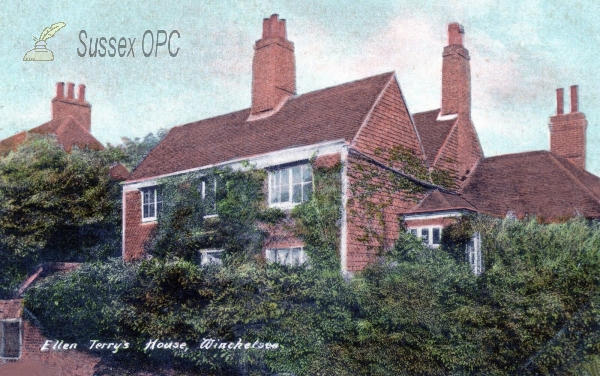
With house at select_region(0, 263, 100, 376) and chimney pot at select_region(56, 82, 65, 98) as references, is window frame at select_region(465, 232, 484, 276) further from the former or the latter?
chimney pot at select_region(56, 82, 65, 98)

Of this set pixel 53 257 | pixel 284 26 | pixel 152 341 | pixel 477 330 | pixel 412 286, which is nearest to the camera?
pixel 477 330

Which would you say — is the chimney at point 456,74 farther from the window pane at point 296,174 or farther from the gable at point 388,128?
the window pane at point 296,174

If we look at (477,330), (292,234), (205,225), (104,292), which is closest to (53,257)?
(205,225)

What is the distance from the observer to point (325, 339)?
1275 cm

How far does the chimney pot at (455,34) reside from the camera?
24.9 m

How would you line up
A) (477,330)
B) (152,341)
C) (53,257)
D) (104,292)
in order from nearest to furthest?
1. (477,330)
2. (152,341)
3. (104,292)
4. (53,257)

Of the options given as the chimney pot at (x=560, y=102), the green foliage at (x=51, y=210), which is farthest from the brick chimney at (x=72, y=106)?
the chimney pot at (x=560, y=102)

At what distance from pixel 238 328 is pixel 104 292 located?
4.13m

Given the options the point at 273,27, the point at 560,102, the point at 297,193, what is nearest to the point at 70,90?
the point at 273,27

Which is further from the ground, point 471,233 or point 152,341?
point 471,233

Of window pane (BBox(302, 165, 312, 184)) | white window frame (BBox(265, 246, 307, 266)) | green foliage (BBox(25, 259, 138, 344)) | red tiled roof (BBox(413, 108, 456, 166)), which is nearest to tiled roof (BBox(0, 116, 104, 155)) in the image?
green foliage (BBox(25, 259, 138, 344))

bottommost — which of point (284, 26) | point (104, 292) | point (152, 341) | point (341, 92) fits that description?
point (152, 341)

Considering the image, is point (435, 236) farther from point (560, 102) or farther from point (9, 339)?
point (9, 339)

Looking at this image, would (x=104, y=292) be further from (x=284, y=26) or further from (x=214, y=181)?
(x=284, y=26)
